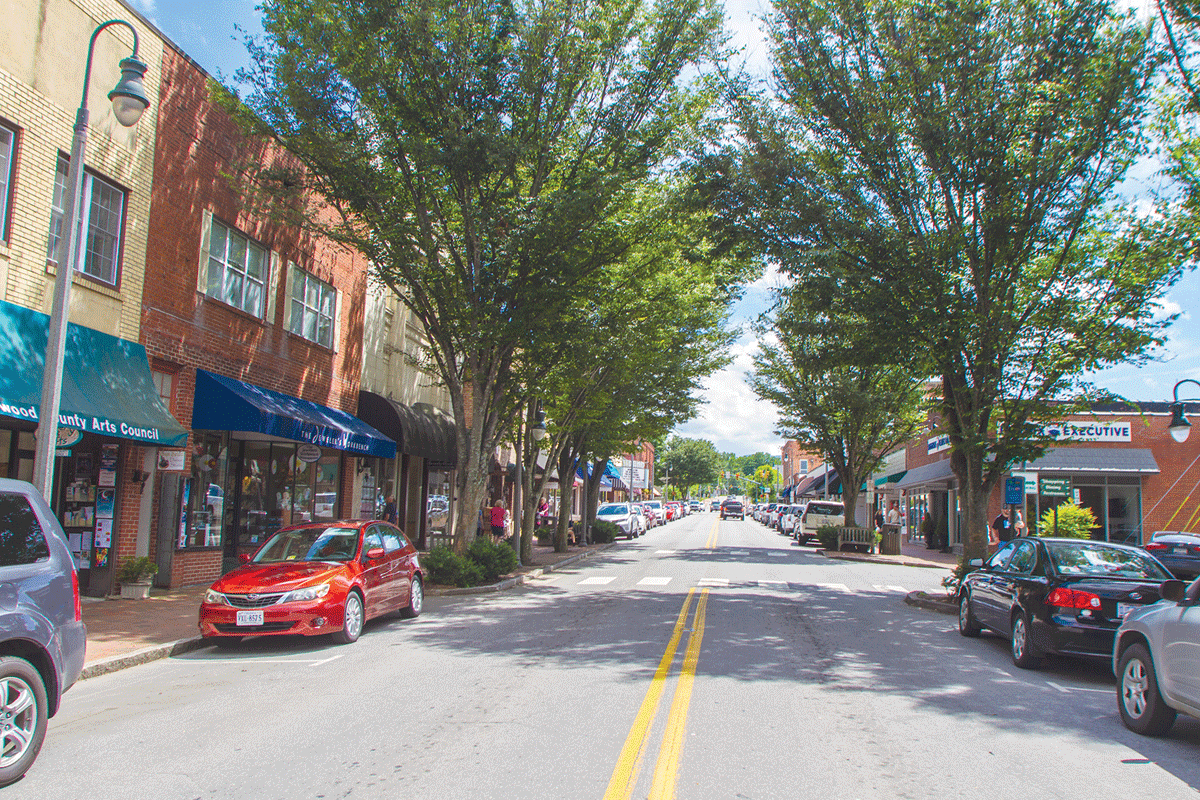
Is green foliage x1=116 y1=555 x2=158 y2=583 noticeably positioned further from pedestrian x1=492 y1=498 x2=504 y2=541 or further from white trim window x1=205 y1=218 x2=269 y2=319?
pedestrian x1=492 y1=498 x2=504 y2=541

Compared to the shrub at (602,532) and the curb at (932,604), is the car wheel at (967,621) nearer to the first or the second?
the curb at (932,604)

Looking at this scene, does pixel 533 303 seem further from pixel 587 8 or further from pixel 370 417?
pixel 370 417

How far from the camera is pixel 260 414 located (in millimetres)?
15086

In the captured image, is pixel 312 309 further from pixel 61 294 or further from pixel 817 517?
pixel 817 517

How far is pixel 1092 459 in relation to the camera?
28.8m

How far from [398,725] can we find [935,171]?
1292cm

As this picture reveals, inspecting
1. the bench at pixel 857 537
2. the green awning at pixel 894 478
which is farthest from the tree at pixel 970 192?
the green awning at pixel 894 478

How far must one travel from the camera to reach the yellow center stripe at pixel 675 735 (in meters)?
4.95

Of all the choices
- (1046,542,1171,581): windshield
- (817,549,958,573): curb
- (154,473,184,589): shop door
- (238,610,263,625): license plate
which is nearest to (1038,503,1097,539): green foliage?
(817,549,958,573): curb

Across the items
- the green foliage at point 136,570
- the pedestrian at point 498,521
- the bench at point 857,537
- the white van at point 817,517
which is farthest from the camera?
the white van at point 817,517

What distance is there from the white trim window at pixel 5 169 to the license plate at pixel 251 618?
6.33 m

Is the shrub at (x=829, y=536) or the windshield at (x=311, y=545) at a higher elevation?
the windshield at (x=311, y=545)

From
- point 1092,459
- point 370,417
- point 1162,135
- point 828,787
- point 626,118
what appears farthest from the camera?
point 1092,459

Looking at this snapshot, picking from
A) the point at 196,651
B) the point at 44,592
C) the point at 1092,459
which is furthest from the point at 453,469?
the point at 44,592
